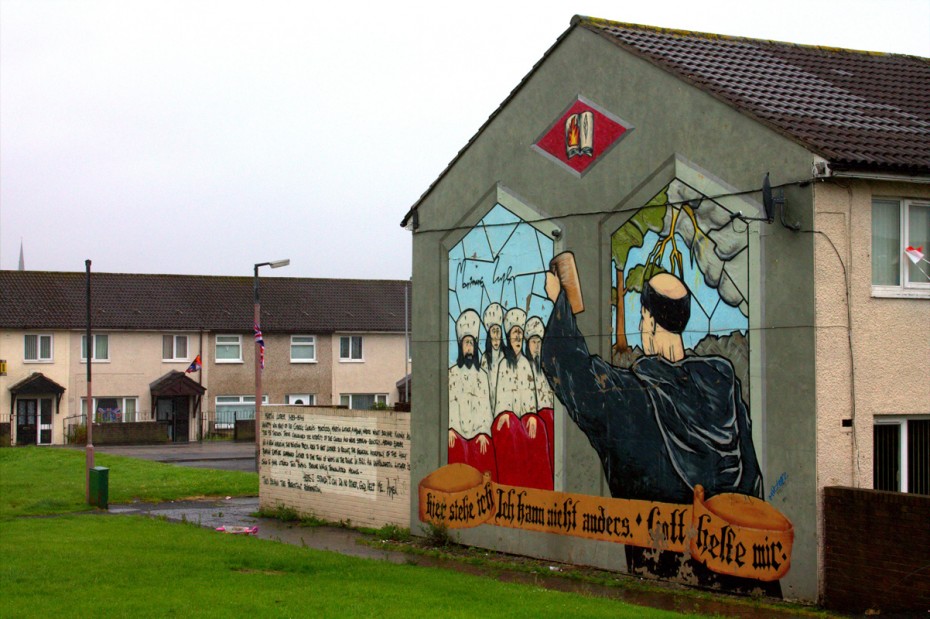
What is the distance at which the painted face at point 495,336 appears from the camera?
18453 millimetres

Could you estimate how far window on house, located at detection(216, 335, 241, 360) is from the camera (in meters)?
57.5

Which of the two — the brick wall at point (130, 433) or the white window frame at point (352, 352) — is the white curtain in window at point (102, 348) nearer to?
the brick wall at point (130, 433)

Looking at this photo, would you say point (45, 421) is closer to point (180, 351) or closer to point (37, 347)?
point (37, 347)

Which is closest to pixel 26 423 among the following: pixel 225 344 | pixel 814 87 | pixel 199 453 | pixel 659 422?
pixel 225 344

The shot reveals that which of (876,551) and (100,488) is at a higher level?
(876,551)

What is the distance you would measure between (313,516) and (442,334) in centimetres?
523

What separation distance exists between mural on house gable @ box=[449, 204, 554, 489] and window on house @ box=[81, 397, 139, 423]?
39.6m

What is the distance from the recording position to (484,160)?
19078mm

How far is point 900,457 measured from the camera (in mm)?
13500

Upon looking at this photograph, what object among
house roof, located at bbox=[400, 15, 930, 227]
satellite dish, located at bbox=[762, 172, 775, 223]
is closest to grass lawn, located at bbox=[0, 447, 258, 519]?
house roof, located at bbox=[400, 15, 930, 227]

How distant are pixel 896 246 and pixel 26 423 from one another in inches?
1866

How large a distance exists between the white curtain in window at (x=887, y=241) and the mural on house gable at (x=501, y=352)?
5.31 m

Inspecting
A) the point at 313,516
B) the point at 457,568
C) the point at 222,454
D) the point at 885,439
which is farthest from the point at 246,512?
the point at 222,454

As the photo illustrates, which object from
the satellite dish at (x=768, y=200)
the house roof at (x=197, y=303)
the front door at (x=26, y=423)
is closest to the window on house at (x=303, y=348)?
the house roof at (x=197, y=303)
